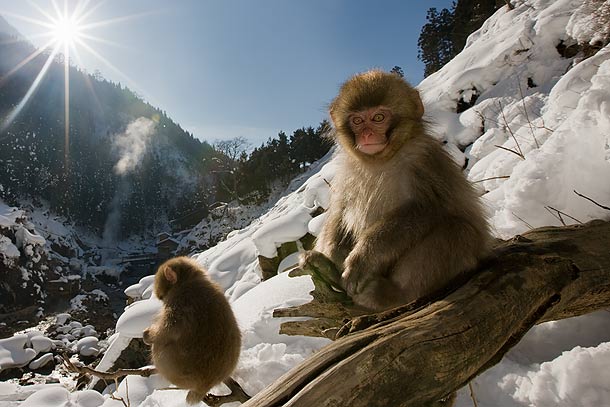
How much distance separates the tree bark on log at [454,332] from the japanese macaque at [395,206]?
18 centimetres

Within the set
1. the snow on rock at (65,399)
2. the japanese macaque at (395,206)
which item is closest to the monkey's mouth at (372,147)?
the japanese macaque at (395,206)

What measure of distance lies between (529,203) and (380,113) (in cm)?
108

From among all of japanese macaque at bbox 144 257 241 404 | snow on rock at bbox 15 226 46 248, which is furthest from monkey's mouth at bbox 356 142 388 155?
snow on rock at bbox 15 226 46 248

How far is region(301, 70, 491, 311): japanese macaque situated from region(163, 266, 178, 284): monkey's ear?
1478 mm

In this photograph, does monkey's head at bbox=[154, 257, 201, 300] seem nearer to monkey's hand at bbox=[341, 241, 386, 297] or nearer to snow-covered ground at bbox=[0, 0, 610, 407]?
snow-covered ground at bbox=[0, 0, 610, 407]

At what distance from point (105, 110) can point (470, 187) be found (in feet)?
267

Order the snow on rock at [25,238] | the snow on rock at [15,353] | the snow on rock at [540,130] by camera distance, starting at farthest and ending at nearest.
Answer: the snow on rock at [25,238] < the snow on rock at [15,353] < the snow on rock at [540,130]

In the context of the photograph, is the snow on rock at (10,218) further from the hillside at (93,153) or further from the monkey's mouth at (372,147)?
the monkey's mouth at (372,147)

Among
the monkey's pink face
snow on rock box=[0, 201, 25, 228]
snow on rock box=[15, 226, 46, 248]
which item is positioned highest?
snow on rock box=[0, 201, 25, 228]

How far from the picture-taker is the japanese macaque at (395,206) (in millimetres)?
1569

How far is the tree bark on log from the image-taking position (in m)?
1.01

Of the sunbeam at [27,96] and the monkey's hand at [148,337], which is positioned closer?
the monkey's hand at [148,337]

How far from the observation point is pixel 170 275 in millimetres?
3025

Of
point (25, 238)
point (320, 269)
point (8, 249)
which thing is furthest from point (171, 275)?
point (25, 238)
